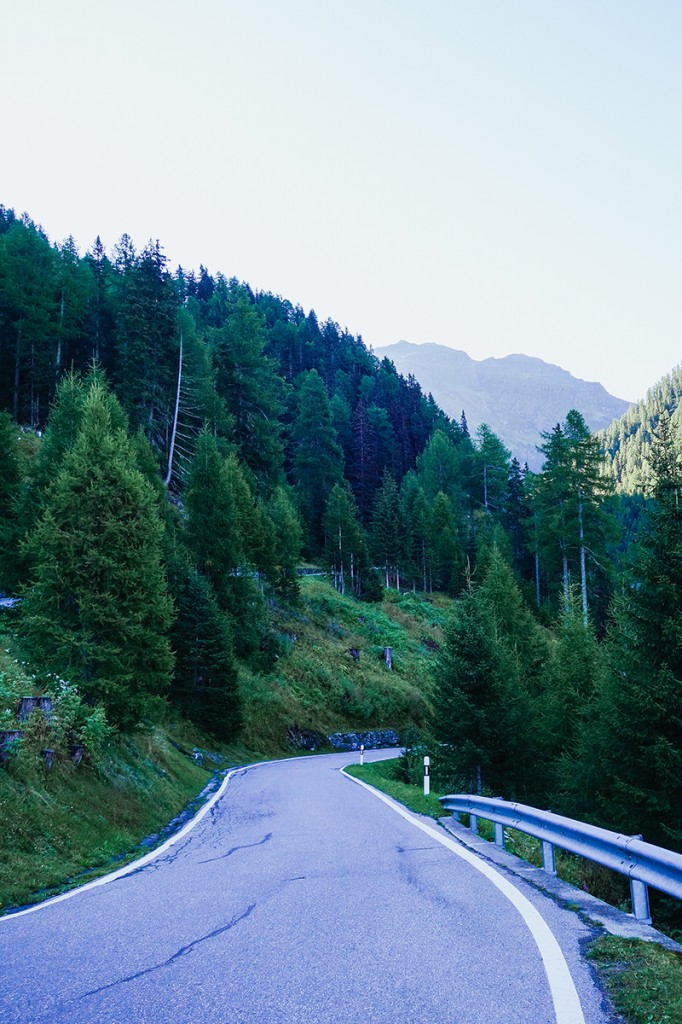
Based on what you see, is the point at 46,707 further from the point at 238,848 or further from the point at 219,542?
the point at 219,542

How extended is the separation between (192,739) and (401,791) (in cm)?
1202

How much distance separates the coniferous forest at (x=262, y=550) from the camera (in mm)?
14211

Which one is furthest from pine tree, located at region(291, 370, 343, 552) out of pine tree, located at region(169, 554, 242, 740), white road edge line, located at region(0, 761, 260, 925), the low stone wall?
white road edge line, located at region(0, 761, 260, 925)

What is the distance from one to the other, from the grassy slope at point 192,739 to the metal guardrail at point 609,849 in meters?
5.30

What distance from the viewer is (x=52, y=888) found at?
726 centimetres

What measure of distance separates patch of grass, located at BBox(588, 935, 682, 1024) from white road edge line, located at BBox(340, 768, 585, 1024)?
0.21 m

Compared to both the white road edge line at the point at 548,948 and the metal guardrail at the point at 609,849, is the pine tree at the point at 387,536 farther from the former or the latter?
the white road edge line at the point at 548,948

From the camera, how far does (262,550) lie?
42.7m

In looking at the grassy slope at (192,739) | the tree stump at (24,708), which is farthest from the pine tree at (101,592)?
the tree stump at (24,708)

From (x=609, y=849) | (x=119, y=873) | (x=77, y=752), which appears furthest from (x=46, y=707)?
(x=609, y=849)

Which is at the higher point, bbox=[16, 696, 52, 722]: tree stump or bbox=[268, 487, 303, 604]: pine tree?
bbox=[268, 487, 303, 604]: pine tree

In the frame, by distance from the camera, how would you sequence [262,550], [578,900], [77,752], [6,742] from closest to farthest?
1. [578,900]
2. [6,742]
3. [77,752]
4. [262,550]

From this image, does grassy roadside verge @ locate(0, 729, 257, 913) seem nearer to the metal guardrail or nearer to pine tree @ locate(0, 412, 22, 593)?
the metal guardrail

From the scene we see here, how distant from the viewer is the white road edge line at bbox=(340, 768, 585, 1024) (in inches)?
134
